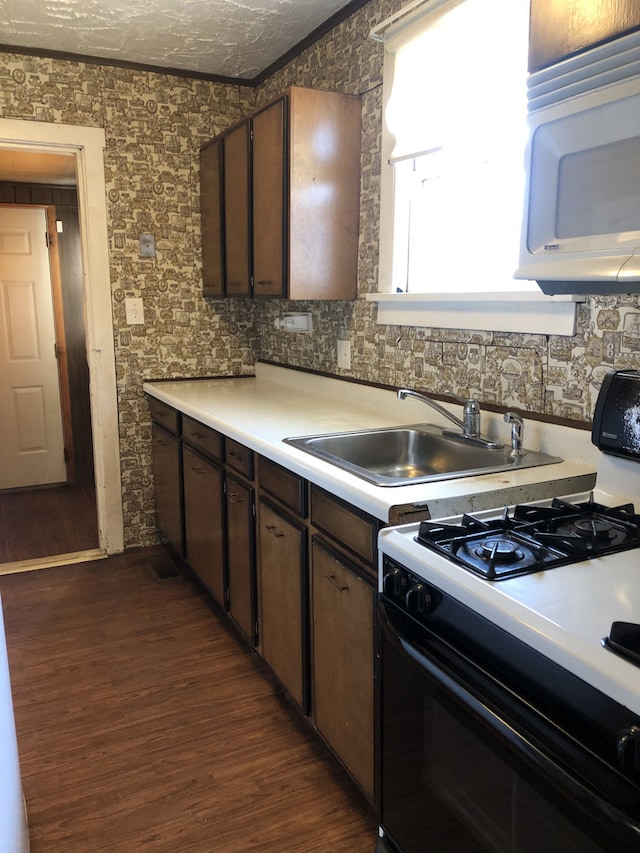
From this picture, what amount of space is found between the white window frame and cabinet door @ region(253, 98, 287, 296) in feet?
1.32

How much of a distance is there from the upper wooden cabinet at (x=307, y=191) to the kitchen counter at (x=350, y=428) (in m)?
0.47

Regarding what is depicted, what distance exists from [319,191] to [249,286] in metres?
0.60

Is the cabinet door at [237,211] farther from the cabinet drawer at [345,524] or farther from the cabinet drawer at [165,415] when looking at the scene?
the cabinet drawer at [345,524]

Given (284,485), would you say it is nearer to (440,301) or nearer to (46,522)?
(440,301)

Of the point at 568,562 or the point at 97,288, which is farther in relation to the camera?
the point at 97,288

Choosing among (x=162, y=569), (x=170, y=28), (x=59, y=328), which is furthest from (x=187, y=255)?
(x=59, y=328)

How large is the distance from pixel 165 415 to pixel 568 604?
2480 mm

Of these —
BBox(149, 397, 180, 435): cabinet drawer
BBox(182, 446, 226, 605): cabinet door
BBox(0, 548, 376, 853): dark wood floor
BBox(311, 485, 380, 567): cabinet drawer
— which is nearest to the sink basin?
BBox(311, 485, 380, 567): cabinet drawer

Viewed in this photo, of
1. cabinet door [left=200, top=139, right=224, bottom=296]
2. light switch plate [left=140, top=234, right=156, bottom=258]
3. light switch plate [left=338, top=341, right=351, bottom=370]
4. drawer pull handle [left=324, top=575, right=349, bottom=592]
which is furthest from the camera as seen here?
light switch plate [left=140, top=234, right=156, bottom=258]

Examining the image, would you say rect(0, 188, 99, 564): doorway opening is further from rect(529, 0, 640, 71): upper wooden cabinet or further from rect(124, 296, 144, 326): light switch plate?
rect(529, 0, 640, 71): upper wooden cabinet

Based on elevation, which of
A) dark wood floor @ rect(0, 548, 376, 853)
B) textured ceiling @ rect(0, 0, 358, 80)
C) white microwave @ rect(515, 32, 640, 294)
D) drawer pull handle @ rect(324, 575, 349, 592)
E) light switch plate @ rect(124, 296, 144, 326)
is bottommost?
dark wood floor @ rect(0, 548, 376, 853)

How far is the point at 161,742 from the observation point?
2039mm

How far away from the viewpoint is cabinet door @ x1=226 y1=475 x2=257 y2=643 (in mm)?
2277

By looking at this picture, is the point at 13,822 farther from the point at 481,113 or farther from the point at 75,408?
the point at 75,408
